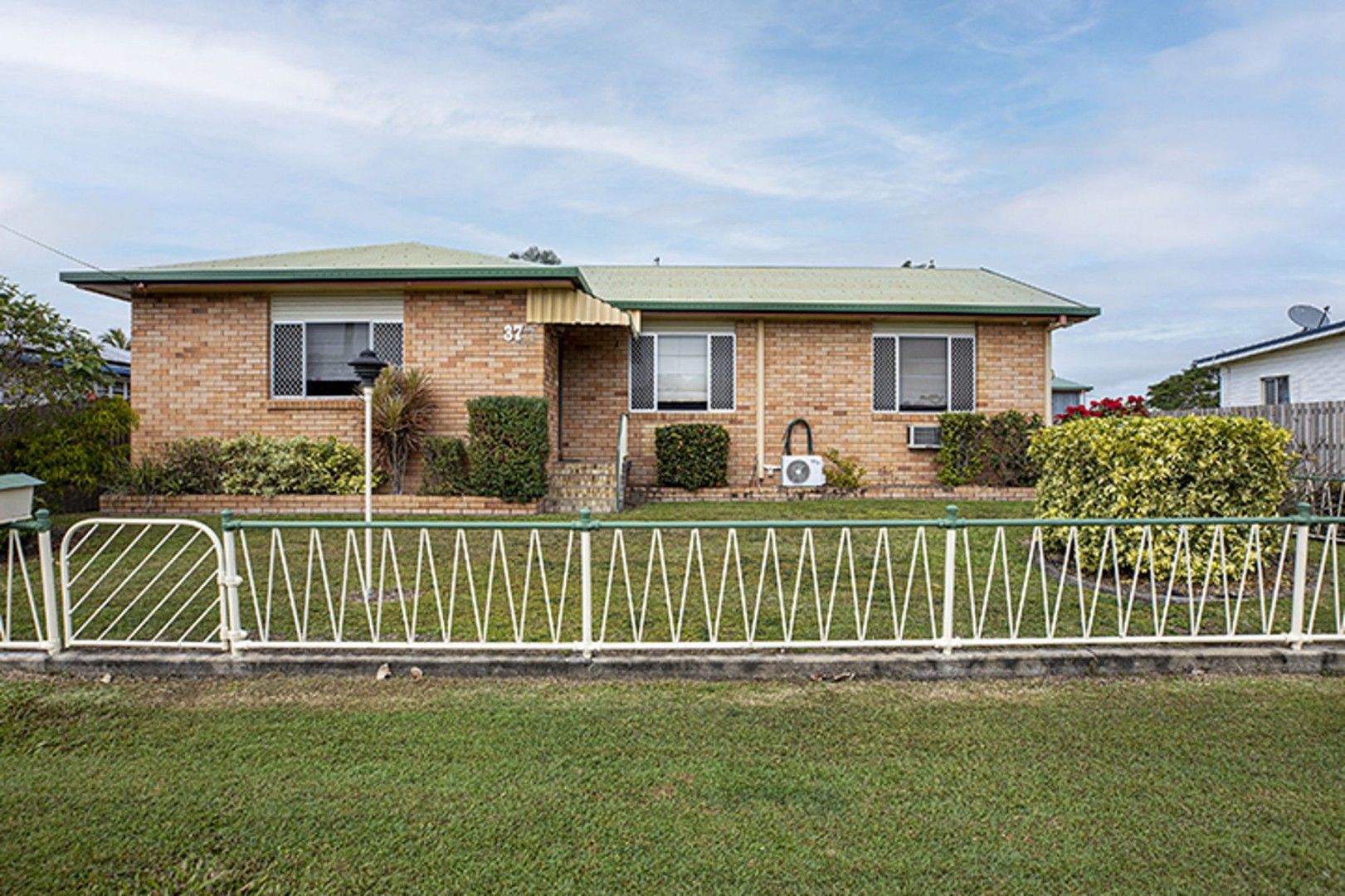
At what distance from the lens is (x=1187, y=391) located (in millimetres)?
38625

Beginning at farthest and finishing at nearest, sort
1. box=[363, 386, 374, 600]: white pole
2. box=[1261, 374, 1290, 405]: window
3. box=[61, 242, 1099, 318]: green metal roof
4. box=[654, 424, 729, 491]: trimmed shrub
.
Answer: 1. box=[1261, 374, 1290, 405]: window
2. box=[654, 424, 729, 491]: trimmed shrub
3. box=[61, 242, 1099, 318]: green metal roof
4. box=[363, 386, 374, 600]: white pole

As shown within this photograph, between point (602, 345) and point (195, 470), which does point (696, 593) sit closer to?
point (602, 345)

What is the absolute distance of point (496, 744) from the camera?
3.72 m

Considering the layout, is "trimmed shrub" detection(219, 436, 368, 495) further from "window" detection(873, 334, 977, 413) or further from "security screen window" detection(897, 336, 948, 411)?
"security screen window" detection(897, 336, 948, 411)

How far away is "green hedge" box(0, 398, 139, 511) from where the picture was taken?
8.73m

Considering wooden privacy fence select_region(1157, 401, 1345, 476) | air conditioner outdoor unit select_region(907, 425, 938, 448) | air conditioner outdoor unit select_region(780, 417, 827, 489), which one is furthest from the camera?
air conditioner outdoor unit select_region(907, 425, 938, 448)

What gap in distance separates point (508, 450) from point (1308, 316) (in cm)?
1708

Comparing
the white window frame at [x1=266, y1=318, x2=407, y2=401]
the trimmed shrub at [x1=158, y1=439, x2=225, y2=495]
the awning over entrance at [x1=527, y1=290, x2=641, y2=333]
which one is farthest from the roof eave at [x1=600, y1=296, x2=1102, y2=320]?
the trimmed shrub at [x1=158, y1=439, x2=225, y2=495]

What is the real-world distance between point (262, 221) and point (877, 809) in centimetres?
1932

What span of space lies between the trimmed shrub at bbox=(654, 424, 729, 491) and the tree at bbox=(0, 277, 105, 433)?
7.65m

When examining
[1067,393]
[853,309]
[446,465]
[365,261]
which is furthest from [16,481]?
[1067,393]

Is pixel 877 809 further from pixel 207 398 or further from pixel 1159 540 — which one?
pixel 207 398

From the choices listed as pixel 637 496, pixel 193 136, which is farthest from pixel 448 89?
pixel 637 496

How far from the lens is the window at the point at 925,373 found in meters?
14.4
